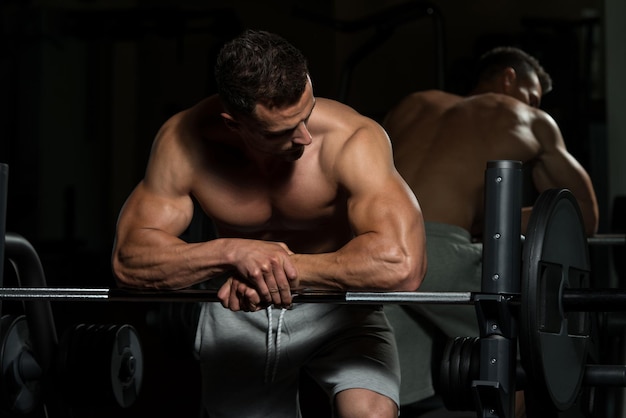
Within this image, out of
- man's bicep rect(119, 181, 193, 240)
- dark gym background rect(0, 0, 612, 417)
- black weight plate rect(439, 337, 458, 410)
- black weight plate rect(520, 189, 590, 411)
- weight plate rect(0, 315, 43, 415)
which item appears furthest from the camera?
dark gym background rect(0, 0, 612, 417)

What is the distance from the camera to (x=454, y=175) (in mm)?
2961

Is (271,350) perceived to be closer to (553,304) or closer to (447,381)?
(447,381)

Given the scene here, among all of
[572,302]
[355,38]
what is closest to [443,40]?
[355,38]

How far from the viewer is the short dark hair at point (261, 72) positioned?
1854 millimetres

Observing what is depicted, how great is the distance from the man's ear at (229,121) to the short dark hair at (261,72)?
6 cm

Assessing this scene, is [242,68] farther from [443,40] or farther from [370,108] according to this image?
[370,108]

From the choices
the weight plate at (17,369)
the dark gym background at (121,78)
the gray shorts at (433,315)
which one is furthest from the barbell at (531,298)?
the dark gym background at (121,78)

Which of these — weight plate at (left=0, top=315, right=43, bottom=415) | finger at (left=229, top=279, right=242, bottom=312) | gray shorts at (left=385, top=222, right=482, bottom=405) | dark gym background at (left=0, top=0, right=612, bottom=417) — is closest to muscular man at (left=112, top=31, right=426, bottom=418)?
finger at (left=229, top=279, right=242, bottom=312)

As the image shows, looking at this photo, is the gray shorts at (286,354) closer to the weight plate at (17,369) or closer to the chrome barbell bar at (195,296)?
the chrome barbell bar at (195,296)

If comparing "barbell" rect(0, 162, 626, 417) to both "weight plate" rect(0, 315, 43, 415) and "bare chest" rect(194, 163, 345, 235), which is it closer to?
"bare chest" rect(194, 163, 345, 235)

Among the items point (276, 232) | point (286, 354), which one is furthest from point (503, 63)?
point (286, 354)

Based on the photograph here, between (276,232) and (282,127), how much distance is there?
0.33 m

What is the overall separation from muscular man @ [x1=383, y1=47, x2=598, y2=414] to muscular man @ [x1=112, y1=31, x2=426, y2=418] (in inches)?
26.2

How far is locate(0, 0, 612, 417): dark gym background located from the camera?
515 cm
